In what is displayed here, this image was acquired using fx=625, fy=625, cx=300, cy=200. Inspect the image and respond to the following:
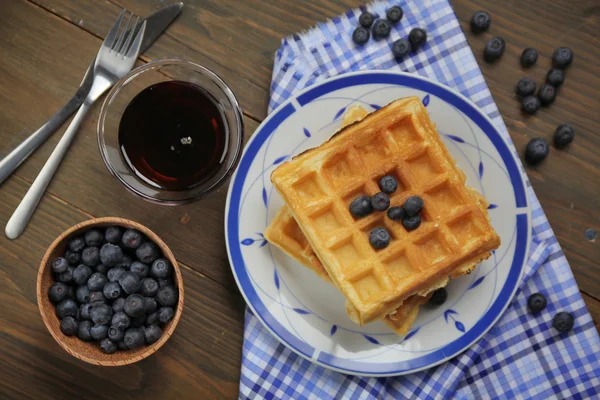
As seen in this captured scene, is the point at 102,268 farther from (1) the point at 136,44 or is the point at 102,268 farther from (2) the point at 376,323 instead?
(2) the point at 376,323

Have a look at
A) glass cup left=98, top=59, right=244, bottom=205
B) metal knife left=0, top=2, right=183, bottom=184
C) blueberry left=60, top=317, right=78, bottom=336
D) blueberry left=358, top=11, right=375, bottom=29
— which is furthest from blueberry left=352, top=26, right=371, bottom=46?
blueberry left=60, top=317, right=78, bottom=336

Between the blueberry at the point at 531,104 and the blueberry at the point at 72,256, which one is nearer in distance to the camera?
the blueberry at the point at 72,256

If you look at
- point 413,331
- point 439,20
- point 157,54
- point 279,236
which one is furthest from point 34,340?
point 439,20

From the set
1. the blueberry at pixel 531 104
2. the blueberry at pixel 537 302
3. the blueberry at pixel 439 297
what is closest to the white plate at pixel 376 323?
the blueberry at pixel 439 297

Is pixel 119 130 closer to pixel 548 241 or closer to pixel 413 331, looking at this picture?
pixel 413 331

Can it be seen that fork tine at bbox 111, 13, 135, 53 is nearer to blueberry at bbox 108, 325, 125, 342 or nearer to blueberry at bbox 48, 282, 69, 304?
blueberry at bbox 48, 282, 69, 304

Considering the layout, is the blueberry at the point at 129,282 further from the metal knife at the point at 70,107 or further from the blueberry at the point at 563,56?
the blueberry at the point at 563,56

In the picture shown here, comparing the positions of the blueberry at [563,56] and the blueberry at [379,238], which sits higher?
the blueberry at [563,56]

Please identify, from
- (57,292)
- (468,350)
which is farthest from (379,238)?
(57,292)
